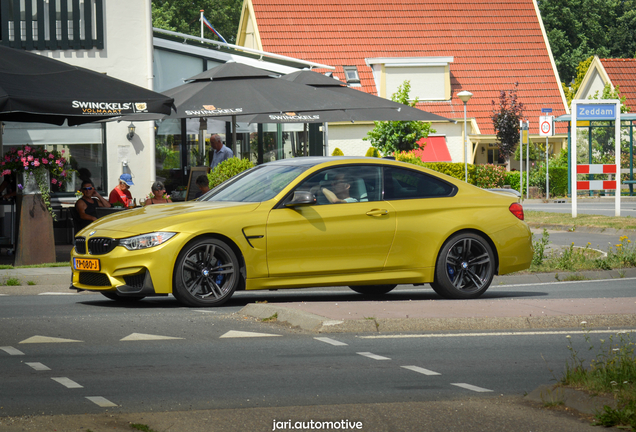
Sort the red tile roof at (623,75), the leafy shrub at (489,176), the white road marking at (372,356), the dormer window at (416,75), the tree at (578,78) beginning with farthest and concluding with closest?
the tree at (578,78)
the red tile roof at (623,75)
the dormer window at (416,75)
the leafy shrub at (489,176)
the white road marking at (372,356)

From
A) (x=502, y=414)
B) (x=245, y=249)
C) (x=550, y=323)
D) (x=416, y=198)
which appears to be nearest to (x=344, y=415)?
(x=502, y=414)

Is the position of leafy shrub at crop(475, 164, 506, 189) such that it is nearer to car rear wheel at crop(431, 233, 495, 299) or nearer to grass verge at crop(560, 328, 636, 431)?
car rear wheel at crop(431, 233, 495, 299)

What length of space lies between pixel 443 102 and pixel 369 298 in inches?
1465

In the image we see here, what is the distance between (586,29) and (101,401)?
68.4m

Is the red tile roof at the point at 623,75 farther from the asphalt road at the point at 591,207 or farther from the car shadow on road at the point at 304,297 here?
the car shadow on road at the point at 304,297

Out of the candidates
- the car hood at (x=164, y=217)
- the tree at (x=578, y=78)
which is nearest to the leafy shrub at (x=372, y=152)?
the car hood at (x=164, y=217)

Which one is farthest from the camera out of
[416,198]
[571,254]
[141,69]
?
[141,69]

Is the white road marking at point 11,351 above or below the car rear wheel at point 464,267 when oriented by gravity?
below

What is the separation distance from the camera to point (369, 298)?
1119 centimetres

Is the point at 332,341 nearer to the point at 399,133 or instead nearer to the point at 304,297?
the point at 304,297

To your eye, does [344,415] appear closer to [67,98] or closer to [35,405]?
[35,405]

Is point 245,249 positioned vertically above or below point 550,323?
above

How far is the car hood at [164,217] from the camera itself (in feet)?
31.2

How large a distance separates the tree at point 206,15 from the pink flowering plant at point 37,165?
174 ft
